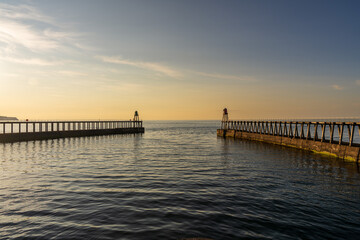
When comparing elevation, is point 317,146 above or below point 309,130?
below

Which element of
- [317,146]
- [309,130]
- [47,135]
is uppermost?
[309,130]

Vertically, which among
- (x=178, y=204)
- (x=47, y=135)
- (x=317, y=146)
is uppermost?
(x=317, y=146)

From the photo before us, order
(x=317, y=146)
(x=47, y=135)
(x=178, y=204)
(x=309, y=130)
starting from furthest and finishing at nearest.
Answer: (x=47, y=135), (x=309, y=130), (x=317, y=146), (x=178, y=204)

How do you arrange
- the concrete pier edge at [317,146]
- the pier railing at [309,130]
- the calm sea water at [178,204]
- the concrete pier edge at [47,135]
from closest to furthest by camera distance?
the calm sea water at [178,204], the concrete pier edge at [317,146], the pier railing at [309,130], the concrete pier edge at [47,135]

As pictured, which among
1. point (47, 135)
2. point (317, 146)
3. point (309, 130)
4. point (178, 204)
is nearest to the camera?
point (178, 204)

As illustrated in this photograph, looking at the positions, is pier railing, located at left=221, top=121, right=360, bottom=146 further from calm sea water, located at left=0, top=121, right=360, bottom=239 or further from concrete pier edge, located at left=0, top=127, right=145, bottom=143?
concrete pier edge, located at left=0, top=127, right=145, bottom=143

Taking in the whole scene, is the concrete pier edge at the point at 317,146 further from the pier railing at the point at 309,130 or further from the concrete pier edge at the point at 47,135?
the concrete pier edge at the point at 47,135

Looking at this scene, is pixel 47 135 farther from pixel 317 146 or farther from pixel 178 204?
pixel 317 146

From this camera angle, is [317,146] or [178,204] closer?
[178,204]

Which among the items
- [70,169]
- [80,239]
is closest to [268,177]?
[80,239]

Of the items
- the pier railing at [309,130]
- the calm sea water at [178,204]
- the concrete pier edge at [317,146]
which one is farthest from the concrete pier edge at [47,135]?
the concrete pier edge at [317,146]

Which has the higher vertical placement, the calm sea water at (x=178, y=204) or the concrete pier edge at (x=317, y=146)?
the concrete pier edge at (x=317, y=146)

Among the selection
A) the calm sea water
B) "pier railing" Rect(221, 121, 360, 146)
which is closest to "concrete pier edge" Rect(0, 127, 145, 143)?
the calm sea water

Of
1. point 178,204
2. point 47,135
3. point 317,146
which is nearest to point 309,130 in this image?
point 317,146
